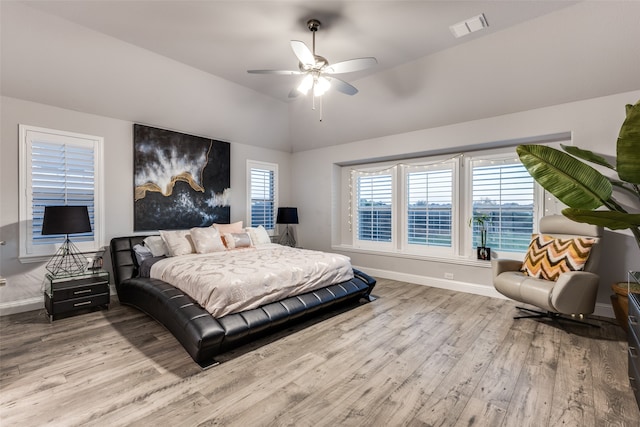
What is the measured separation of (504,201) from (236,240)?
4102 millimetres

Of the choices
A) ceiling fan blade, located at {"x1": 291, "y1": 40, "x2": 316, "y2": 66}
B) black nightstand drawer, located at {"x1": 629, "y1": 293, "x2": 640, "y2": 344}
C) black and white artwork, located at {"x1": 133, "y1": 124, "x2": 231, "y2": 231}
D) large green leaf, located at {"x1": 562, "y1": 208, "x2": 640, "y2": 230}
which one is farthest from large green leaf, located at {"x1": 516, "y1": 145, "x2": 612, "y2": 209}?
black and white artwork, located at {"x1": 133, "y1": 124, "x2": 231, "y2": 231}

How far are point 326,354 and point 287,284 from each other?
822 millimetres

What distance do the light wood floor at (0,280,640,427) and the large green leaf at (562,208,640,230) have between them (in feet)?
3.84

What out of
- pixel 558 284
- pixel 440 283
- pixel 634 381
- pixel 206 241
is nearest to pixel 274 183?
pixel 206 241

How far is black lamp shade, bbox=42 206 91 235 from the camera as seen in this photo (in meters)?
3.27

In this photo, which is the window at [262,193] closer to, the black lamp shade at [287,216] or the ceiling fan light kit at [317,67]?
the black lamp shade at [287,216]

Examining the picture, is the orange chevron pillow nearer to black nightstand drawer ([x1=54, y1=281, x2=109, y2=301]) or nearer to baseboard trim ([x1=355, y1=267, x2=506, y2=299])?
baseboard trim ([x1=355, y1=267, x2=506, y2=299])

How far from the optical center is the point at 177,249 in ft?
13.4

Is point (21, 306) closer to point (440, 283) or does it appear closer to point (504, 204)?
point (440, 283)

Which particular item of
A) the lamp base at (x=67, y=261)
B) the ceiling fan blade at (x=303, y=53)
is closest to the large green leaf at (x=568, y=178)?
the ceiling fan blade at (x=303, y=53)

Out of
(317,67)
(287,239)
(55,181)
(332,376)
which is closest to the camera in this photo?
(332,376)

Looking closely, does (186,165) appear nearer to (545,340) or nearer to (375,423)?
(375,423)

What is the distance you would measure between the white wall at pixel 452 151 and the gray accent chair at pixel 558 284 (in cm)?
47

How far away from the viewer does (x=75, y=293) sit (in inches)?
135
